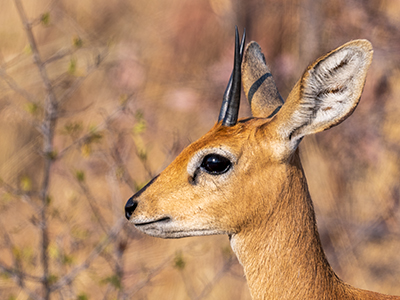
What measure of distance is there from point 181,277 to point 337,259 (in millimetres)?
2160

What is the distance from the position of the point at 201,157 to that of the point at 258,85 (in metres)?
0.72

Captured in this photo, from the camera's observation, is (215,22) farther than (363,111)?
Yes

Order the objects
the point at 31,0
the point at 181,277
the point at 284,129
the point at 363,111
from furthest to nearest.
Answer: the point at 31,0, the point at 363,111, the point at 181,277, the point at 284,129

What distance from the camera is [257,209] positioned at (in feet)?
7.89

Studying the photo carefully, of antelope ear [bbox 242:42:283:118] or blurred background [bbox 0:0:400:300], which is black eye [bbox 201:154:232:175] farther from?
blurred background [bbox 0:0:400:300]

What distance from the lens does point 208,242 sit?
6805 mm

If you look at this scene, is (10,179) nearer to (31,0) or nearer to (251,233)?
(31,0)

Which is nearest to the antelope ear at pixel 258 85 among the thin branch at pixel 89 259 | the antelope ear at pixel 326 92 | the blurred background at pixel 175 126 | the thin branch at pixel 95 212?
the antelope ear at pixel 326 92

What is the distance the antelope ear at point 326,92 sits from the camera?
6.86ft

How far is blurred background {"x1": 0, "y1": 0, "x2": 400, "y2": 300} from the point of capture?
22.0 feet

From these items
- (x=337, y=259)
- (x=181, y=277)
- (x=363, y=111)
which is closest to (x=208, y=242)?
(x=181, y=277)

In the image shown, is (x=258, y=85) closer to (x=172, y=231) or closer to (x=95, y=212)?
(x=172, y=231)

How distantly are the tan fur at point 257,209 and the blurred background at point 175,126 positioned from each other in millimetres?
3589

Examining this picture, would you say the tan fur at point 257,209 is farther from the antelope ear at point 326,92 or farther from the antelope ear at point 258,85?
the antelope ear at point 258,85
